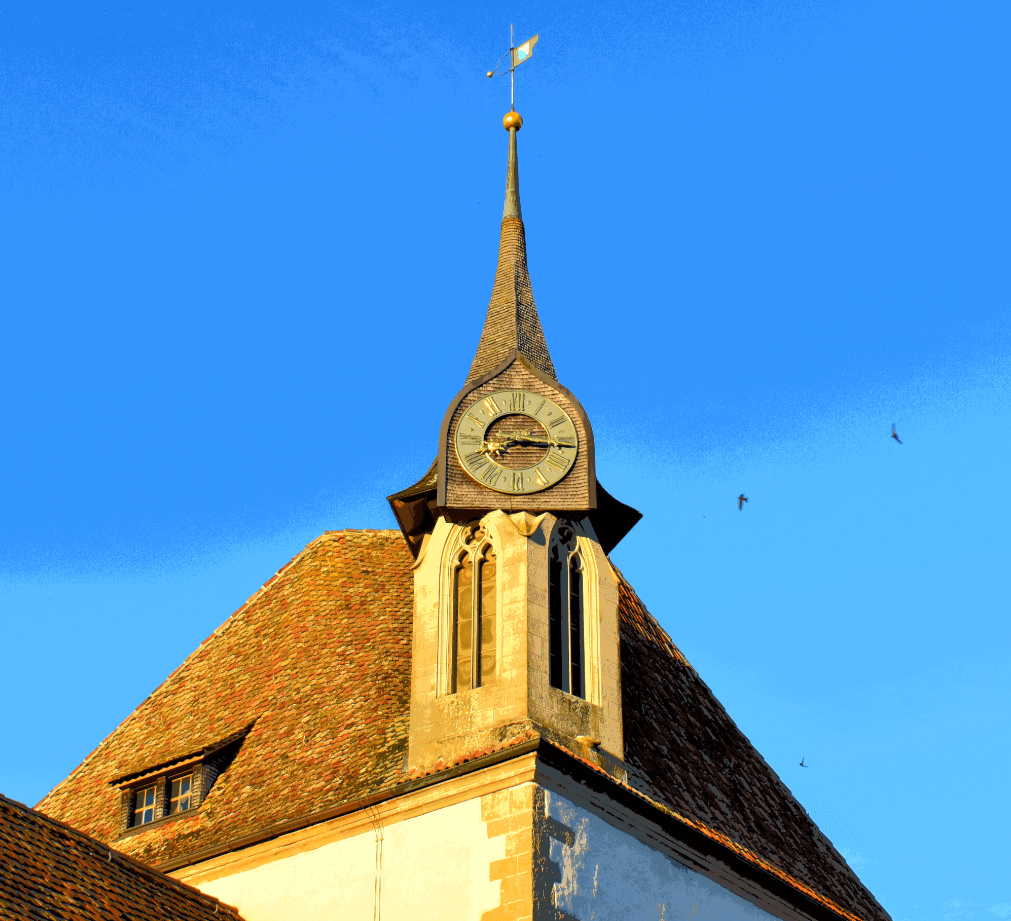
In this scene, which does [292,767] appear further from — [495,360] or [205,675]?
[495,360]

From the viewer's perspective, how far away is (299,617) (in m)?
26.5

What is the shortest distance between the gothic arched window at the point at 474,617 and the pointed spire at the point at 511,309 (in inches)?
105

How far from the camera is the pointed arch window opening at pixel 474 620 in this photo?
21.8 metres

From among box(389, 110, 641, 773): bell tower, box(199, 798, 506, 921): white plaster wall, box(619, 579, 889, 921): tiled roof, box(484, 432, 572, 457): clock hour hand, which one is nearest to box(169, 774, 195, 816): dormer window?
box(199, 798, 506, 921): white plaster wall

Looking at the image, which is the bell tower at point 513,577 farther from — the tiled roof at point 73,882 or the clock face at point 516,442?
the tiled roof at point 73,882

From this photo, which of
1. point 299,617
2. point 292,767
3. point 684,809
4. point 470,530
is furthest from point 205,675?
point 684,809

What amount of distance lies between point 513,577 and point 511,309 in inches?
196

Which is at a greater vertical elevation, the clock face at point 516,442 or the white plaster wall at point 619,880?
the clock face at point 516,442

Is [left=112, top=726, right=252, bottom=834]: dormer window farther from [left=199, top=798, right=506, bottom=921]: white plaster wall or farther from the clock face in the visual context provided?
the clock face

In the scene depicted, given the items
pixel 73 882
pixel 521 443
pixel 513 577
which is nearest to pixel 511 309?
pixel 521 443

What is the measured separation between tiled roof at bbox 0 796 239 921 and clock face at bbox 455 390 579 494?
617 cm

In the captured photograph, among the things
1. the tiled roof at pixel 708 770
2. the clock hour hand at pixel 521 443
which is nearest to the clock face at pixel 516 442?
the clock hour hand at pixel 521 443

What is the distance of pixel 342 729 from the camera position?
23.2 meters

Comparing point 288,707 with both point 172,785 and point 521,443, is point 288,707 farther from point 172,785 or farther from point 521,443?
point 521,443
